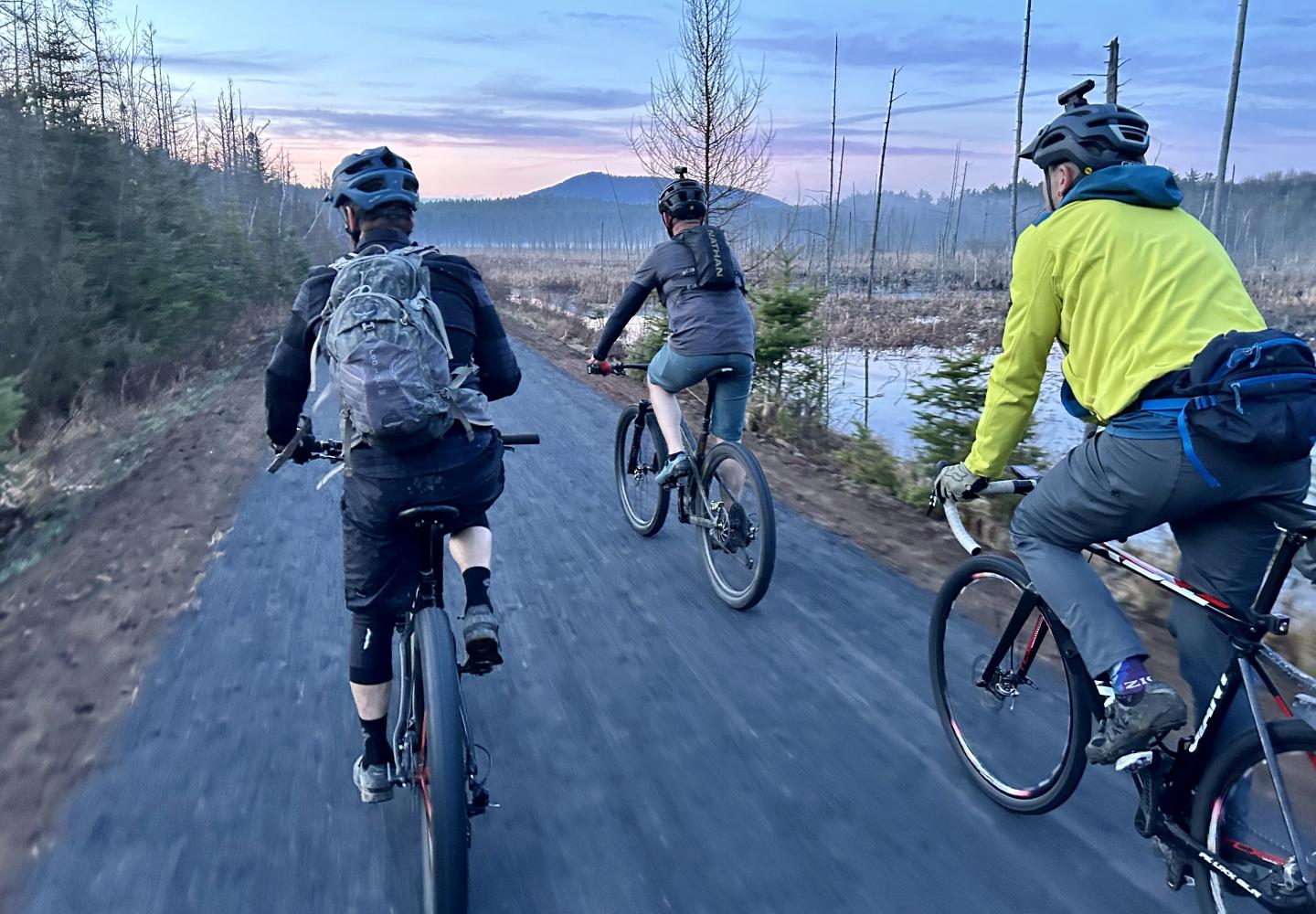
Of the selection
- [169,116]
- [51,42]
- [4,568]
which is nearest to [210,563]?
[4,568]

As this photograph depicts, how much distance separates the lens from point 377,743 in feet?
10.0

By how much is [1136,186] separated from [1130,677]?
4.48ft

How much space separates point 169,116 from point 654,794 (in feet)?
175

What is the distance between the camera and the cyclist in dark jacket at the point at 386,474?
275cm

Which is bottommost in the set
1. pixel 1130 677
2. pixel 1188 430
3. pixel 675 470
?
pixel 675 470

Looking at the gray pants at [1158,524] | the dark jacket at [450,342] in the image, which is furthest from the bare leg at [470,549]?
the gray pants at [1158,524]

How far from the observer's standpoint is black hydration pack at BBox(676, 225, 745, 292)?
5.30 m

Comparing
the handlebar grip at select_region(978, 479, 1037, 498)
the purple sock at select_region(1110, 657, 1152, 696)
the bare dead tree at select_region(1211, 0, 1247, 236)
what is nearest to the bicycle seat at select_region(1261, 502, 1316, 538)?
the purple sock at select_region(1110, 657, 1152, 696)

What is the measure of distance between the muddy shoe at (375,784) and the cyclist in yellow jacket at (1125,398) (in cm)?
224

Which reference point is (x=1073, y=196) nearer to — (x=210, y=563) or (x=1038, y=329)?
(x=1038, y=329)

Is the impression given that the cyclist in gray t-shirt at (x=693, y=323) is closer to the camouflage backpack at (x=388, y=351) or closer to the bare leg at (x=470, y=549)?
the bare leg at (x=470, y=549)

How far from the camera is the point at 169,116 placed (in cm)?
4644

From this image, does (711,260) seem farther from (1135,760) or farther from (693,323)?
(1135,760)

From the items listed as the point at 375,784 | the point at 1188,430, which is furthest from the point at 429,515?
the point at 1188,430
